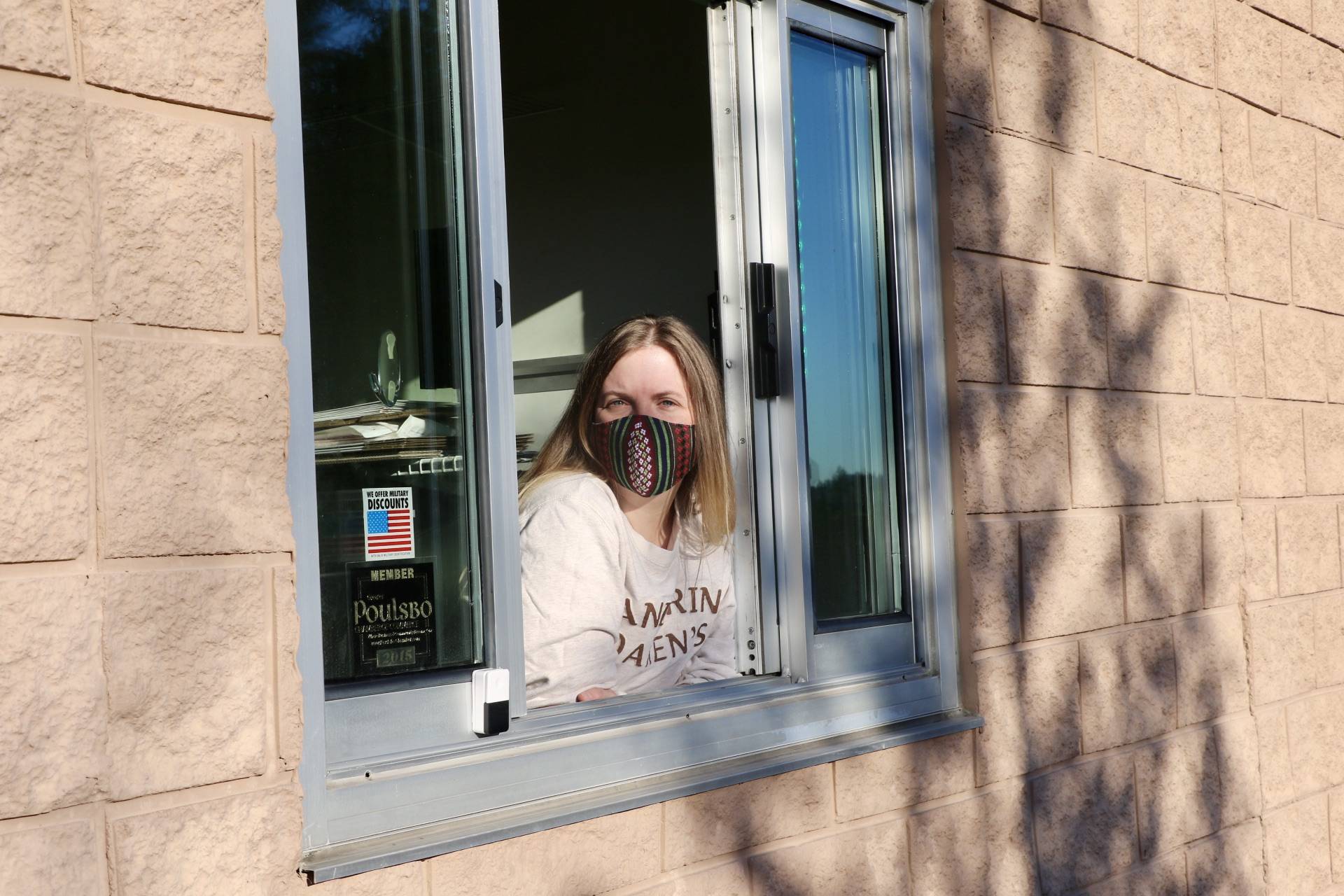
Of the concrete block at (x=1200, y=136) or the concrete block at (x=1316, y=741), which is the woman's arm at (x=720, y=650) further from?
the concrete block at (x=1316, y=741)

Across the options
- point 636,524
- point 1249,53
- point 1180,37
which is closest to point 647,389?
point 636,524

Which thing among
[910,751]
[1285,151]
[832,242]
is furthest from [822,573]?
[1285,151]

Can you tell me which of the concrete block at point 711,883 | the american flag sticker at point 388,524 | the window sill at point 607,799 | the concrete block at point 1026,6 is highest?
the concrete block at point 1026,6

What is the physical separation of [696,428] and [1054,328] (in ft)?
3.57

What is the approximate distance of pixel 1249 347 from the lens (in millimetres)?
4543

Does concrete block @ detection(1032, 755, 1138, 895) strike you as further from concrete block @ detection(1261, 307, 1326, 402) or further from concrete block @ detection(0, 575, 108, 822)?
concrete block @ detection(0, 575, 108, 822)

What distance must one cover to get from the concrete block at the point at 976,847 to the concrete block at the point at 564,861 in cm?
88

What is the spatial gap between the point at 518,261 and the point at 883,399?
300 centimetres

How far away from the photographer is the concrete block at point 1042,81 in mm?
3785

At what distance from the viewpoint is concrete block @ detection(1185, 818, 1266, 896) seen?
422cm

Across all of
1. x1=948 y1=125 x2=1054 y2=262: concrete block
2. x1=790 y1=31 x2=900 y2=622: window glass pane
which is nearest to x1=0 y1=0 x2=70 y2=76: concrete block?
x1=790 y1=31 x2=900 y2=622: window glass pane

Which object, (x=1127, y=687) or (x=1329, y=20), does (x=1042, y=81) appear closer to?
(x=1127, y=687)

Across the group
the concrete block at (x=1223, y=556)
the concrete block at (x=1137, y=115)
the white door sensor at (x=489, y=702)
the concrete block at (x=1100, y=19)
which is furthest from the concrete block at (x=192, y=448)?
the concrete block at (x=1223, y=556)

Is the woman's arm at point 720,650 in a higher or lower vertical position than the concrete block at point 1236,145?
lower
